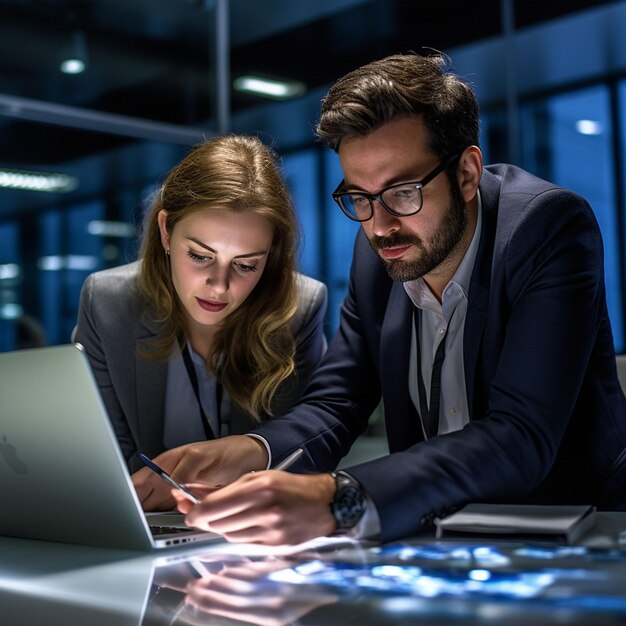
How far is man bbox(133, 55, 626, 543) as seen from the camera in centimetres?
134

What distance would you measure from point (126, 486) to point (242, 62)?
4996 millimetres

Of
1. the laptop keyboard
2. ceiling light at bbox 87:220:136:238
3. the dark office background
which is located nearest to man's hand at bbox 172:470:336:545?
the laptop keyboard

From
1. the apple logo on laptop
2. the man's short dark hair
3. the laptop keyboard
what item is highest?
the man's short dark hair

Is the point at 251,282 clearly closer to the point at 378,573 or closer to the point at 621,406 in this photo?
the point at 621,406

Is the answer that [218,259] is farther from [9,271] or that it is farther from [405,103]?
[9,271]

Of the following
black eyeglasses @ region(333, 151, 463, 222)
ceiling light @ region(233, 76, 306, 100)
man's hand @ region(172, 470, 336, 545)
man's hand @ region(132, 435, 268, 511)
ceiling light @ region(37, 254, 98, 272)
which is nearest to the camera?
man's hand @ region(172, 470, 336, 545)

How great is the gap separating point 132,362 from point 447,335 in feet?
2.39

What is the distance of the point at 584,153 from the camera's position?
18.4ft

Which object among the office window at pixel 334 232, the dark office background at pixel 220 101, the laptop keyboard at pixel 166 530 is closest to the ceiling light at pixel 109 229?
the dark office background at pixel 220 101

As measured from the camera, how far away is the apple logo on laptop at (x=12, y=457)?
120cm

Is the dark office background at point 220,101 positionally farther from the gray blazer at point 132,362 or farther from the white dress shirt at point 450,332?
the white dress shirt at point 450,332

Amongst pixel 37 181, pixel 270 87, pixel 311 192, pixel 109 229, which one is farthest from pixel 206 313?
pixel 311 192

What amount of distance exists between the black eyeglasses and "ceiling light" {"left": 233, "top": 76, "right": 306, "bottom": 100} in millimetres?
4337

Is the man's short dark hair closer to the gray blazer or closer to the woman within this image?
the woman
